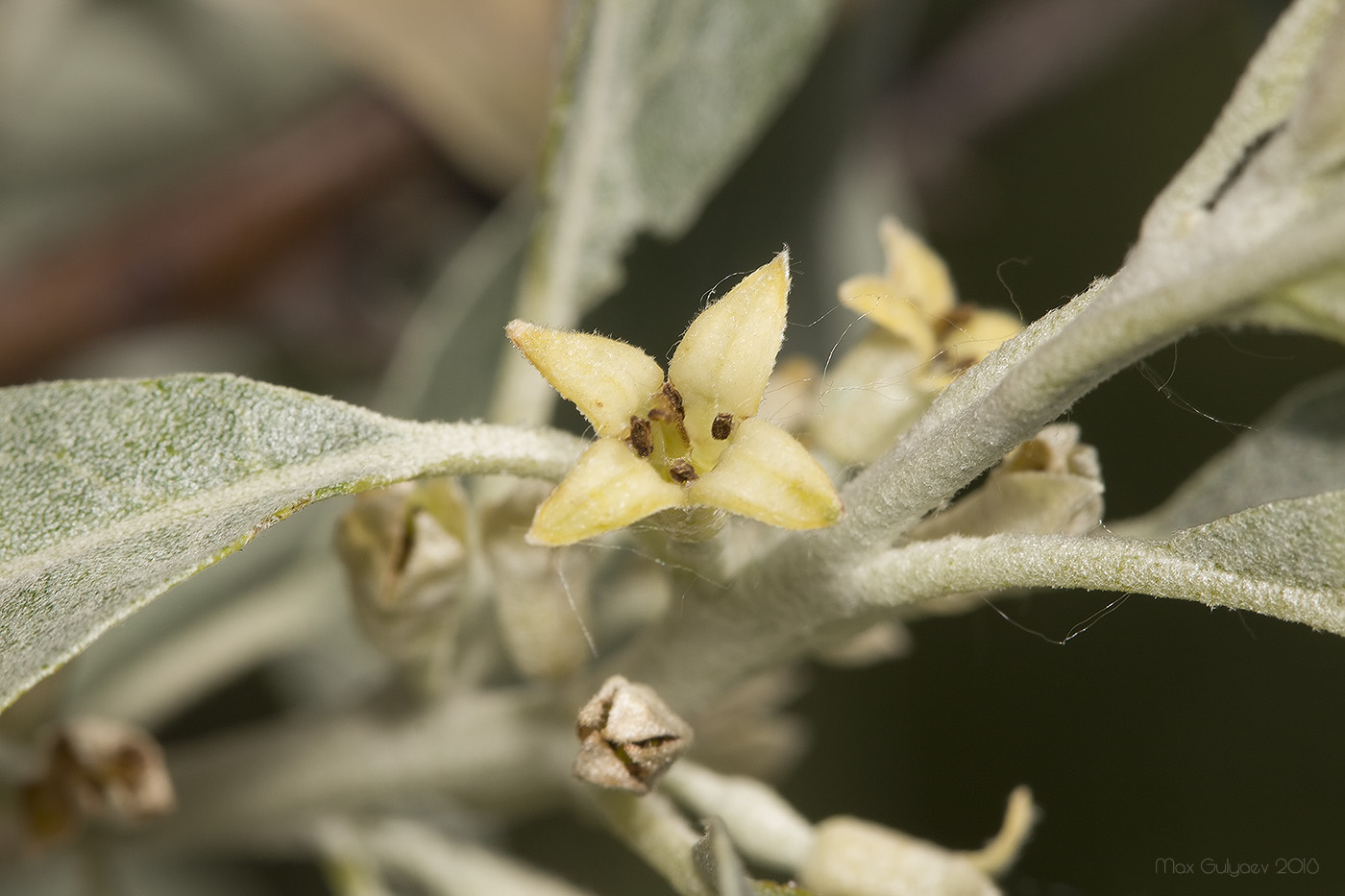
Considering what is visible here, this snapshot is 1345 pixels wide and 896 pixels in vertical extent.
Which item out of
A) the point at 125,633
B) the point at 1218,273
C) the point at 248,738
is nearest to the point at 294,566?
the point at 125,633

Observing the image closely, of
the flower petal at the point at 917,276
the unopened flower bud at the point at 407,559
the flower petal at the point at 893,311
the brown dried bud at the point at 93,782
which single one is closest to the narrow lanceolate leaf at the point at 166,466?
the unopened flower bud at the point at 407,559

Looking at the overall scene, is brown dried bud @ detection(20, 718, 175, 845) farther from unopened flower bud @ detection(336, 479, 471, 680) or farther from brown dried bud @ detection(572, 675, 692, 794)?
brown dried bud @ detection(572, 675, 692, 794)

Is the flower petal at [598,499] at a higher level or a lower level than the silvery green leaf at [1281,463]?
higher

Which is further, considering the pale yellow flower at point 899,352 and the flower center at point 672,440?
the pale yellow flower at point 899,352

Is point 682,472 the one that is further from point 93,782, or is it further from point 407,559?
point 93,782

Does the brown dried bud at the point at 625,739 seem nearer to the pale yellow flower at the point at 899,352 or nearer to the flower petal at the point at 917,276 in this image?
the pale yellow flower at the point at 899,352

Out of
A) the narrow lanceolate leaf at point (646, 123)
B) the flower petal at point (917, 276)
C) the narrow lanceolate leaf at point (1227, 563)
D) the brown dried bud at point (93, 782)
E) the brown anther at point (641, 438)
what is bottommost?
the narrow lanceolate leaf at point (1227, 563)

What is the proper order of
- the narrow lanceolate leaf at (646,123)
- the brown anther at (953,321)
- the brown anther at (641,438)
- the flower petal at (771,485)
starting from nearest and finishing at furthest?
the flower petal at (771,485) < the brown anther at (641,438) < the brown anther at (953,321) < the narrow lanceolate leaf at (646,123)

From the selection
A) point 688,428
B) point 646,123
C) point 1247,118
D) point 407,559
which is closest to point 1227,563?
point 1247,118
